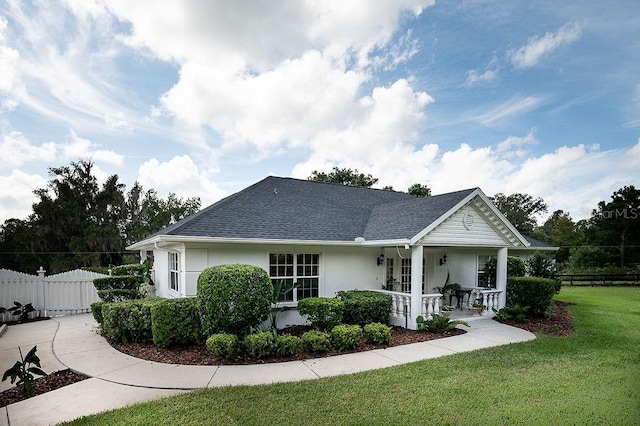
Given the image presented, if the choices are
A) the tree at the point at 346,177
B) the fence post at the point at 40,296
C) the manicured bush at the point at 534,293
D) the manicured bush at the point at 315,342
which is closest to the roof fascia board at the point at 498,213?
the manicured bush at the point at 534,293

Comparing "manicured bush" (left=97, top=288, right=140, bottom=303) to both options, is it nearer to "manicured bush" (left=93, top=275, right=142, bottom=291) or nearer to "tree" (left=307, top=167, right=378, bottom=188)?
"manicured bush" (left=93, top=275, right=142, bottom=291)

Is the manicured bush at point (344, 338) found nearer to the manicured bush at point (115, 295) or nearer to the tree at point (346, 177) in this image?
the manicured bush at point (115, 295)

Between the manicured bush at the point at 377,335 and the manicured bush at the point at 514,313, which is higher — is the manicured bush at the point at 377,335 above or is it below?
above

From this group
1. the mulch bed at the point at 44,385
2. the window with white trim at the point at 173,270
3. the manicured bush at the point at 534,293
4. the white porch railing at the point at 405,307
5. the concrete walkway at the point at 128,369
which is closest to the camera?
the concrete walkway at the point at 128,369

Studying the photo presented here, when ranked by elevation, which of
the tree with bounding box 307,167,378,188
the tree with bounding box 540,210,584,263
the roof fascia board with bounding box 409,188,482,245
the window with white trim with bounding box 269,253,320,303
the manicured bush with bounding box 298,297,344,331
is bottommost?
the tree with bounding box 540,210,584,263

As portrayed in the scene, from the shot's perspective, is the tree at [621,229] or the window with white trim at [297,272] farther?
the tree at [621,229]

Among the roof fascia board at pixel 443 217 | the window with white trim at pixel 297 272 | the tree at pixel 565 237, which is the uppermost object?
the roof fascia board at pixel 443 217

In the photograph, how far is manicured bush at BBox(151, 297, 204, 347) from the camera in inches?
305

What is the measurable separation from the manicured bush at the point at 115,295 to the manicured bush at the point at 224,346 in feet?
20.6

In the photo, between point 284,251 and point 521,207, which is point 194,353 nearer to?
point 284,251

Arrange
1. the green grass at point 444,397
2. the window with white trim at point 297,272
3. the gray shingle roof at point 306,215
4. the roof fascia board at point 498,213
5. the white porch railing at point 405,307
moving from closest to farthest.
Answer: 1. the green grass at point 444,397
2. the gray shingle roof at point 306,215
3. the white porch railing at point 405,307
4. the window with white trim at point 297,272
5. the roof fascia board at point 498,213

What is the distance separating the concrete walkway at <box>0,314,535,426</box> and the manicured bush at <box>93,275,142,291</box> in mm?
2312

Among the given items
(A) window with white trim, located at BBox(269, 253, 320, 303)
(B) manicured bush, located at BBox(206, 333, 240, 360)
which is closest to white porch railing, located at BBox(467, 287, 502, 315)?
(A) window with white trim, located at BBox(269, 253, 320, 303)

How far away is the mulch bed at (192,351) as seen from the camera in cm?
568
